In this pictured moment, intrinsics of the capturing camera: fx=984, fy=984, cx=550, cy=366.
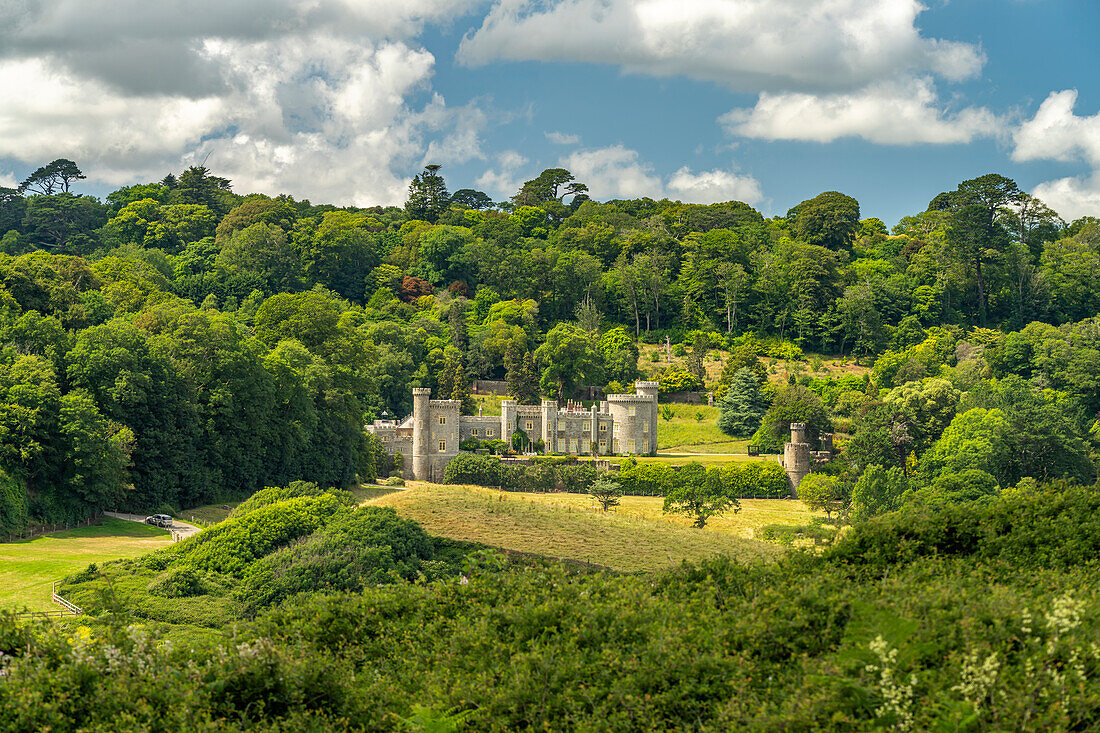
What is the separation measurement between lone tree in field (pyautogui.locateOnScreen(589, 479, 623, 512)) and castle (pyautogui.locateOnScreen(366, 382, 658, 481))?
7.93 metres

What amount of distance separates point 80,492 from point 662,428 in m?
39.8

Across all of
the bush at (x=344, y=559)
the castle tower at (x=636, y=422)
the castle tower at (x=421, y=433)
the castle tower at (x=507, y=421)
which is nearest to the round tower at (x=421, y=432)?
the castle tower at (x=421, y=433)

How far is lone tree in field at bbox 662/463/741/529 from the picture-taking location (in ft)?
154

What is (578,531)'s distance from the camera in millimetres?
34500

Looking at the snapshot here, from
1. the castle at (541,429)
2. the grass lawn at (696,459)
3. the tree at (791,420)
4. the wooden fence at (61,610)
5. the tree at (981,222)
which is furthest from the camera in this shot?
the tree at (981,222)

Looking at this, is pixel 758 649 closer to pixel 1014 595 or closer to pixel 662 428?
pixel 1014 595

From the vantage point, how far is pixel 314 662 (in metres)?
11.5

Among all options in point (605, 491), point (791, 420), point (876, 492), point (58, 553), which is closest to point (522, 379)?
point (791, 420)

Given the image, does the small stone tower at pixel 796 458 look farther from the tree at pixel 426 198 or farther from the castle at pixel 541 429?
the tree at pixel 426 198

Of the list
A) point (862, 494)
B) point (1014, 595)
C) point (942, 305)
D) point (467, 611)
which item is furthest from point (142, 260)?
point (1014, 595)

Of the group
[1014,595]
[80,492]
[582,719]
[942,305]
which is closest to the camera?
[582,719]

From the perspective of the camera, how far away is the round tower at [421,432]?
59.0 metres

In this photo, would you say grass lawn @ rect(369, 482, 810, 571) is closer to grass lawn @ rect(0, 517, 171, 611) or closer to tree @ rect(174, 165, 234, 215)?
grass lawn @ rect(0, 517, 171, 611)

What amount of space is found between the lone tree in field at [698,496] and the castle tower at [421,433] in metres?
15.3
